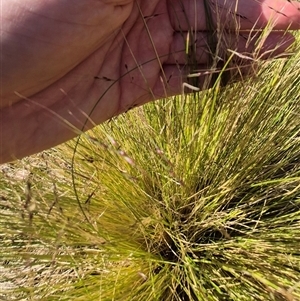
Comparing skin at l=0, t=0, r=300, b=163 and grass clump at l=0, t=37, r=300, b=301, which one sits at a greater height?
skin at l=0, t=0, r=300, b=163

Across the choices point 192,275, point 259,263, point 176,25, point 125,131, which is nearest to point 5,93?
point 125,131

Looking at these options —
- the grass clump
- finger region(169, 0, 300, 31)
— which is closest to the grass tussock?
the grass clump

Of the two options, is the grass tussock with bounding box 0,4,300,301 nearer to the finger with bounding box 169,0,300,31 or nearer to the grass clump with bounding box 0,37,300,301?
the grass clump with bounding box 0,37,300,301

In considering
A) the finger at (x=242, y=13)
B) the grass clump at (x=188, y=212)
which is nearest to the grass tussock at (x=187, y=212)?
the grass clump at (x=188, y=212)

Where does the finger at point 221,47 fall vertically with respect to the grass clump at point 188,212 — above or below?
above

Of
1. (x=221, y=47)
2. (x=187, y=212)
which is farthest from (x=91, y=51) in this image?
(x=187, y=212)

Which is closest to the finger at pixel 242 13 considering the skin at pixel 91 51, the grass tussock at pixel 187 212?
the skin at pixel 91 51

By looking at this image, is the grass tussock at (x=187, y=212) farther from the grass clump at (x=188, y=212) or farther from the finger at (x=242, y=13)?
the finger at (x=242, y=13)
